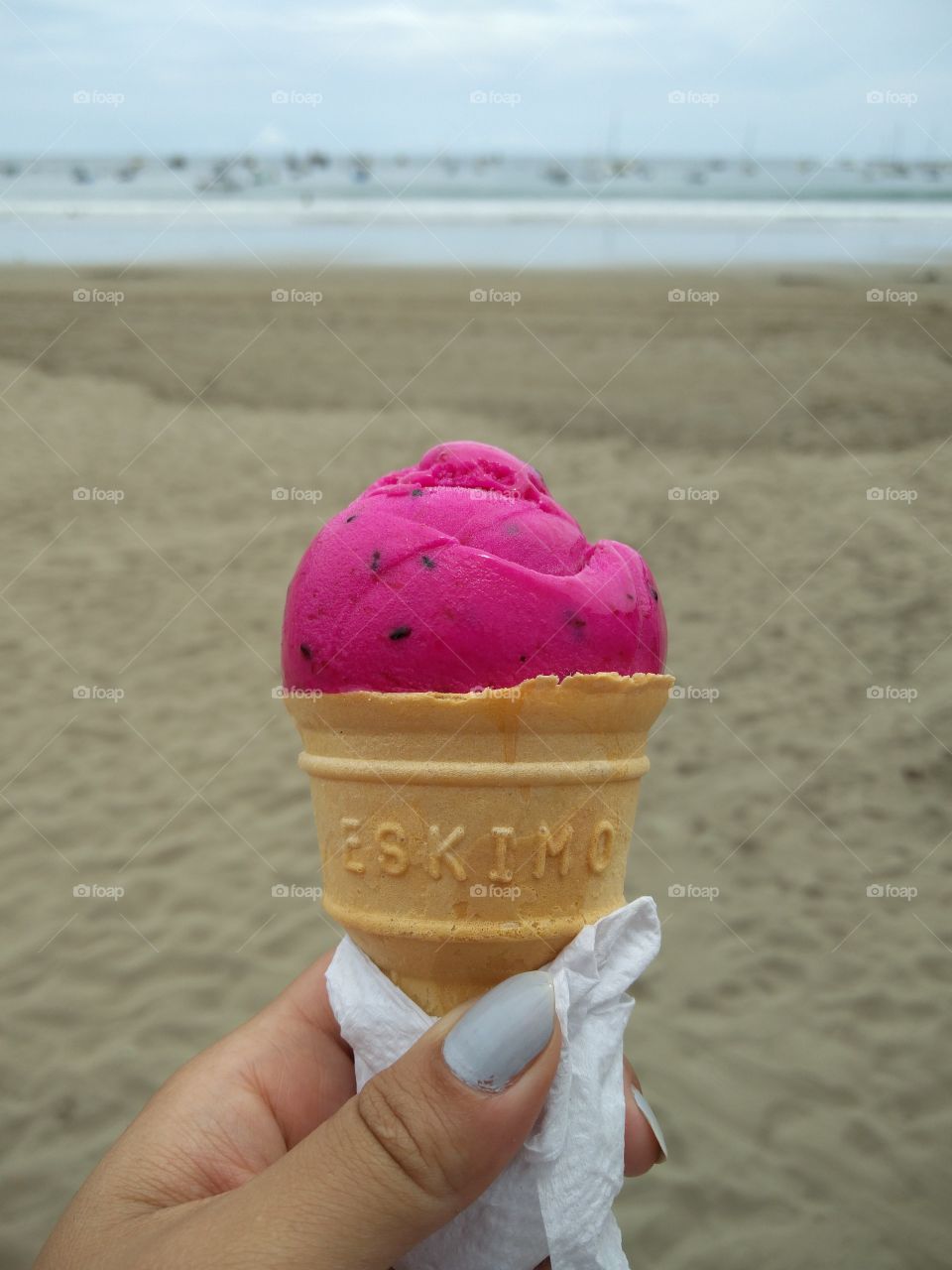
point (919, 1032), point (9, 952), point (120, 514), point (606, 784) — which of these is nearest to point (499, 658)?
point (606, 784)

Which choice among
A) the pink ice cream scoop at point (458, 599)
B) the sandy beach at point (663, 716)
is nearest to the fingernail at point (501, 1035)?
the pink ice cream scoop at point (458, 599)

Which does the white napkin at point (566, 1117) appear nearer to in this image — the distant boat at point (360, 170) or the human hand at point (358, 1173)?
the human hand at point (358, 1173)

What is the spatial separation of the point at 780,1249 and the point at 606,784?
7.19 feet

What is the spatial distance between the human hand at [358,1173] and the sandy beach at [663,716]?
1.80 m

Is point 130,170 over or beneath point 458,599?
beneath

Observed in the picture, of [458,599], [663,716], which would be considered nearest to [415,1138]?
[458,599]

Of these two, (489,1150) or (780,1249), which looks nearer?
(489,1150)

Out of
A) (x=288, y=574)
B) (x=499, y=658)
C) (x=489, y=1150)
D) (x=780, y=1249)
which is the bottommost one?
(x=288, y=574)

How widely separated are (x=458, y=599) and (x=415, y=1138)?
704 millimetres

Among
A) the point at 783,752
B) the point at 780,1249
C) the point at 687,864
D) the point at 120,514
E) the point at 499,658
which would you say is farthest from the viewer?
the point at 120,514

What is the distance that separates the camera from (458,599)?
1.56 meters

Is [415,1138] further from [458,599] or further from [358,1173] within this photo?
[458,599]

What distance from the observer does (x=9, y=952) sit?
13.9 ft

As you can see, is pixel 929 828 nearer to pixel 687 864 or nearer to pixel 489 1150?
pixel 687 864
